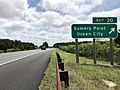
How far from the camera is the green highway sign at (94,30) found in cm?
2545

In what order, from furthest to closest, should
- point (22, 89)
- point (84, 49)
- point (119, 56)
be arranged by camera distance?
point (84, 49)
point (119, 56)
point (22, 89)

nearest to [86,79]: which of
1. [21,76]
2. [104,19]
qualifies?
[21,76]

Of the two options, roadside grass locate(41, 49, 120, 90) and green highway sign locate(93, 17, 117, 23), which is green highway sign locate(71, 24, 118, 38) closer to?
green highway sign locate(93, 17, 117, 23)

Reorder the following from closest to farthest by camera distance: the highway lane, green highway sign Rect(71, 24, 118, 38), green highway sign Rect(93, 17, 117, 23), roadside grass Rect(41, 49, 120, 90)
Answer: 1. roadside grass Rect(41, 49, 120, 90)
2. green highway sign Rect(93, 17, 117, 23)
3. green highway sign Rect(71, 24, 118, 38)
4. the highway lane

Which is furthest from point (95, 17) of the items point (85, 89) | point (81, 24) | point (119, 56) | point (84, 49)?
point (84, 49)

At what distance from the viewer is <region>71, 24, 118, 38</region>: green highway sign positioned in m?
25.5

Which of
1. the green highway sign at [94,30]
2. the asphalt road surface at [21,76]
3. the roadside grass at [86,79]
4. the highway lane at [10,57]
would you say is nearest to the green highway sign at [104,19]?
the green highway sign at [94,30]

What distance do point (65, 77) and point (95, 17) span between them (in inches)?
627

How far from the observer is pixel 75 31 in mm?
25453

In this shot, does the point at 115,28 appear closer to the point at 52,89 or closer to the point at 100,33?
the point at 100,33

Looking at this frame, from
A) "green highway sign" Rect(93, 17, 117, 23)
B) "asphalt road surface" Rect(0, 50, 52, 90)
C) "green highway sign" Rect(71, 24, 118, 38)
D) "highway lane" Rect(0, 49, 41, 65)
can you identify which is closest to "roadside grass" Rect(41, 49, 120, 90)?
"asphalt road surface" Rect(0, 50, 52, 90)

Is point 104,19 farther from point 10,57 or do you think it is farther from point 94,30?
point 10,57

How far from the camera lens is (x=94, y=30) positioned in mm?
25641

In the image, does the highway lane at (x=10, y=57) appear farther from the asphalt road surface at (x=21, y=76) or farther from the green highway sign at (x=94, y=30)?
the green highway sign at (x=94, y=30)
